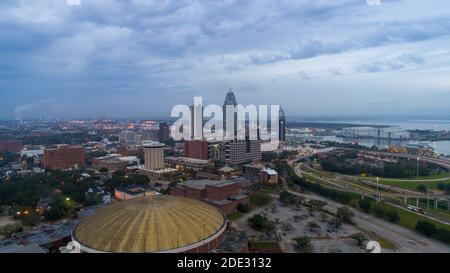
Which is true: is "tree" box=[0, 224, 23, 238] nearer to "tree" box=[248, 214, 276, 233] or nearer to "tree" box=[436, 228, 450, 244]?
"tree" box=[248, 214, 276, 233]

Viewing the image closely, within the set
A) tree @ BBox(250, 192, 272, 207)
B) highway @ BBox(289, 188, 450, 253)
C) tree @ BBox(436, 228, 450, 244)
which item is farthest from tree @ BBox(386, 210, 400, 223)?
tree @ BBox(250, 192, 272, 207)

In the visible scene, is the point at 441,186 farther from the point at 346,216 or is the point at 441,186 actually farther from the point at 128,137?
the point at 128,137

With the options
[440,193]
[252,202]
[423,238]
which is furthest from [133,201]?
[440,193]

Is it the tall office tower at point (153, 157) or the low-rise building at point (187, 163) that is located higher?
the tall office tower at point (153, 157)

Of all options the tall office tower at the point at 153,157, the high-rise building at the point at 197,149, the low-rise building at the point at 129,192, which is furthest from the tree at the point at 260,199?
the high-rise building at the point at 197,149

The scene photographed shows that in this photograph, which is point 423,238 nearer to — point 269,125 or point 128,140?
point 269,125

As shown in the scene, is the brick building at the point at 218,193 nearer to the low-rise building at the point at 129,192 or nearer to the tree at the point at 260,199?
the tree at the point at 260,199
